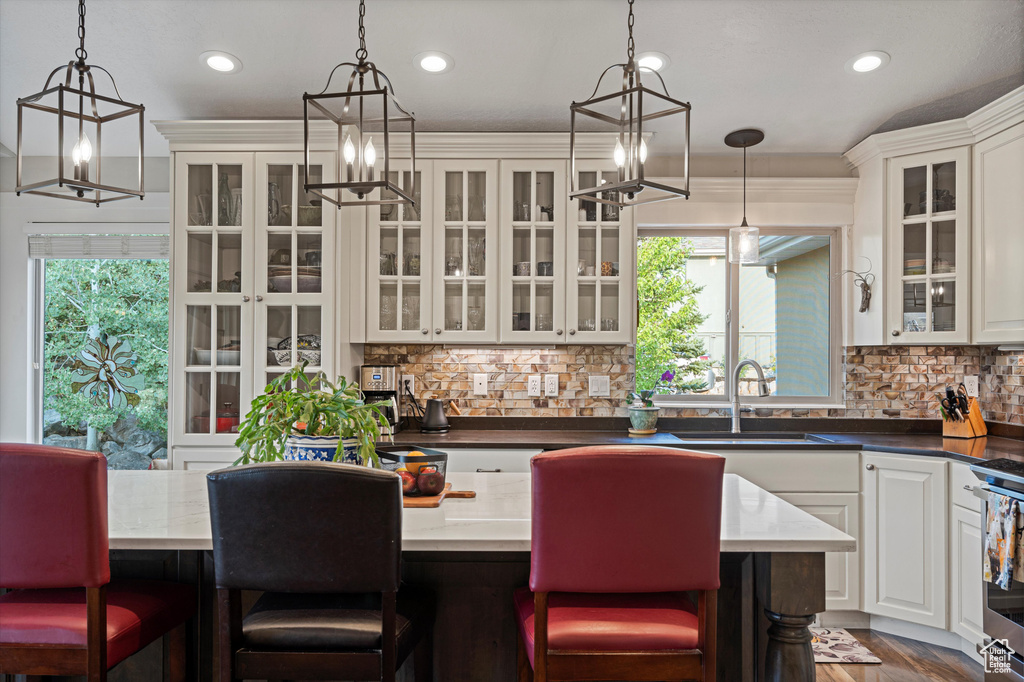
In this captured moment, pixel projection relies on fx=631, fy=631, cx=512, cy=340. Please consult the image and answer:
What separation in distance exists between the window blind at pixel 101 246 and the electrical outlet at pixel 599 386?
2590 mm

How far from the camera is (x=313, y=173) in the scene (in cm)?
320

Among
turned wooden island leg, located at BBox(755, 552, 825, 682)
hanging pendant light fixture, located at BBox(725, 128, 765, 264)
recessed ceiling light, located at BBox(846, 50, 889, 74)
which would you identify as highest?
recessed ceiling light, located at BBox(846, 50, 889, 74)

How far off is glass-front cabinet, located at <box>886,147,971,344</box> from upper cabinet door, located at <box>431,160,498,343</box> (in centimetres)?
207

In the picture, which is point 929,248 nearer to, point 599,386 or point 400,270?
point 599,386

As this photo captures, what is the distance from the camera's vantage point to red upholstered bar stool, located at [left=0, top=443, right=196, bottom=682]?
50.3 inches

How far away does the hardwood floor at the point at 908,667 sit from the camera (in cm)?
253

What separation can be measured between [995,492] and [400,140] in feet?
9.91

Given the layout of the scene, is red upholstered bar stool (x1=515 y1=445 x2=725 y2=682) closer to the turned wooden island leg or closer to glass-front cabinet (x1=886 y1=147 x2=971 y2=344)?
the turned wooden island leg

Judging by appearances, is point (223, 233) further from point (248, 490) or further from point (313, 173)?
point (248, 490)

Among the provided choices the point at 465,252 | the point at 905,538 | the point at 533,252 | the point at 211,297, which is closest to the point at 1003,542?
the point at 905,538

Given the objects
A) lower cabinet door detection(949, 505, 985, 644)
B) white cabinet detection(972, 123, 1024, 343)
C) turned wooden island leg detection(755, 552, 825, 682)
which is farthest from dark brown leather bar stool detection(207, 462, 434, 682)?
white cabinet detection(972, 123, 1024, 343)

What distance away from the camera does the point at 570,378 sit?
3.57m

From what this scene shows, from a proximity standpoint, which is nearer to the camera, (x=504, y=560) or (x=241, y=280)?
(x=504, y=560)

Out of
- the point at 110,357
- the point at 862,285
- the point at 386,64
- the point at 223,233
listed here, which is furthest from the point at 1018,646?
the point at 110,357
